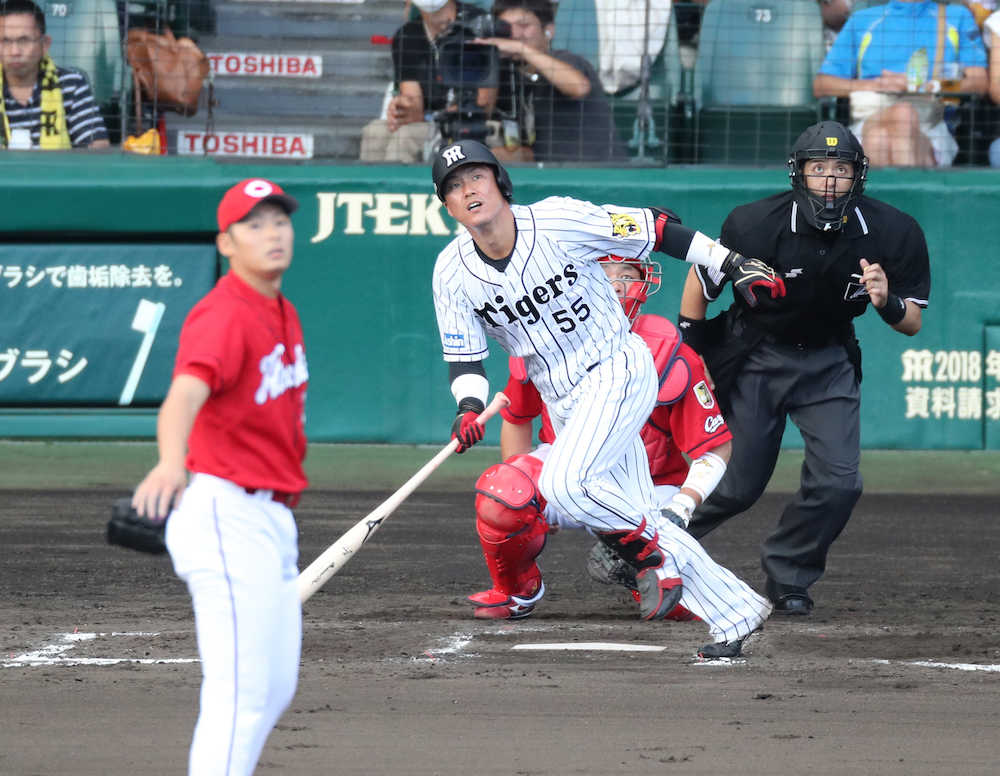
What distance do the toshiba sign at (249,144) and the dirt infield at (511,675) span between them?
4.53 meters

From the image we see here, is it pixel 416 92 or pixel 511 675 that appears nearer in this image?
pixel 511 675

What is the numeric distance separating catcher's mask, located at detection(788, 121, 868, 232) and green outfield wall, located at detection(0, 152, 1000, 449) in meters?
4.55

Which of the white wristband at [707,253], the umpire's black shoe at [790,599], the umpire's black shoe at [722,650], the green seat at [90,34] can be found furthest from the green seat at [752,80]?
the umpire's black shoe at [722,650]

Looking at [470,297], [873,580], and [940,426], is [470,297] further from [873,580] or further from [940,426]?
[940,426]

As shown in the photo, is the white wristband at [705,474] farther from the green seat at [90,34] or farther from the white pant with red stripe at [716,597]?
the green seat at [90,34]

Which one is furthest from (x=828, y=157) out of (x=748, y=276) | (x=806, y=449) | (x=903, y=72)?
(x=903, y=72)

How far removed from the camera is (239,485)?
10.7 ft

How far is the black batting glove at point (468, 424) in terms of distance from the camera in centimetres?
551

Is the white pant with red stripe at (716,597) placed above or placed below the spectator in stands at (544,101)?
below

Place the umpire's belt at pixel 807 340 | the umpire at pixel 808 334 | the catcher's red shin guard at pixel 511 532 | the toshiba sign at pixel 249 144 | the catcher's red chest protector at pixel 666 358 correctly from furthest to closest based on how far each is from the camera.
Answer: the toshiba sign at pixel 249 144, the umpire's belt at pixel 807 340, the umpire at pixel 808 334, the catcher's red chest protector at pixel 666 358, the catcher's red shin guard at pixel 511 532

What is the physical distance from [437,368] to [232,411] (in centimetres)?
747

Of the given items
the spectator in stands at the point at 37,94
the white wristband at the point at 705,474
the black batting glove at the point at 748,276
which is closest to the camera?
the black batting glove at the point at 748,276

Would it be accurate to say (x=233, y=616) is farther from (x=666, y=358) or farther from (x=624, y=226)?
(x=666, y=358)

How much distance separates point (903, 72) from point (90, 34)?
592 cm
